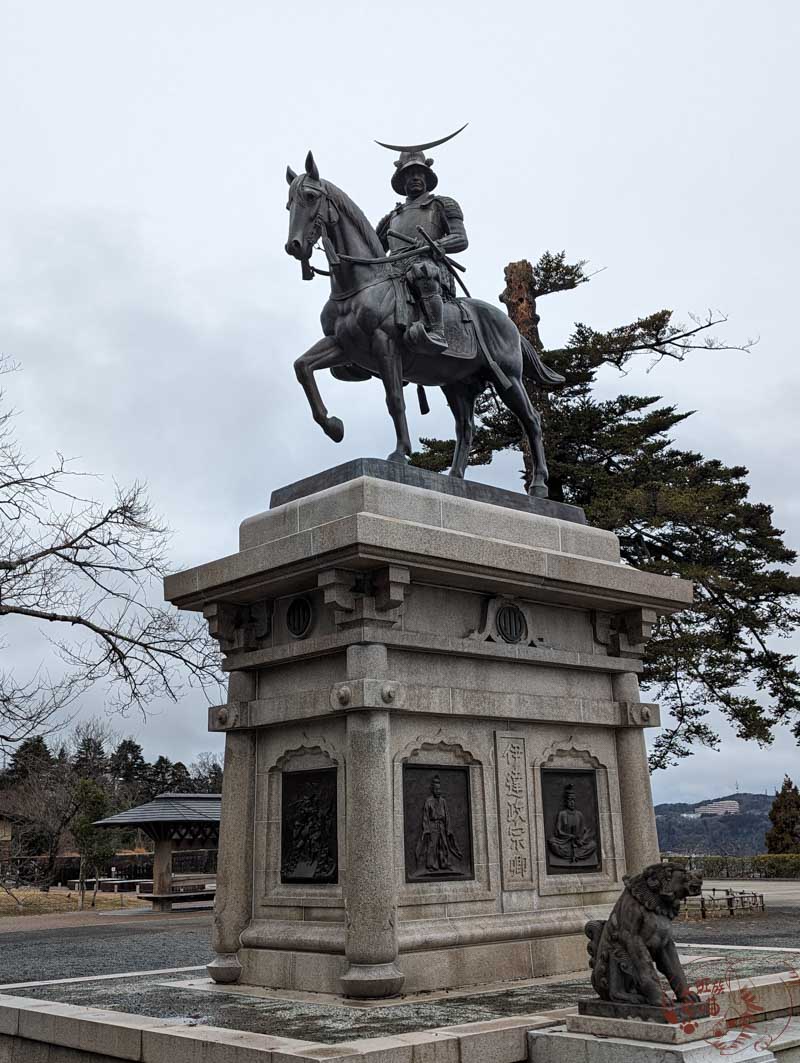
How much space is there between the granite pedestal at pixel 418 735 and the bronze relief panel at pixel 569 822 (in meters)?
0.02

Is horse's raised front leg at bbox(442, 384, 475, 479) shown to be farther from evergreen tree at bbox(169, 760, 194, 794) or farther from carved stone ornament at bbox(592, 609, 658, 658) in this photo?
evergreen tree at bbox(169, 760, 194, 794)

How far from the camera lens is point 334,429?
10.5 meters

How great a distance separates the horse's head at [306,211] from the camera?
959cm

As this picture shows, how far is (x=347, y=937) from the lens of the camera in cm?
816

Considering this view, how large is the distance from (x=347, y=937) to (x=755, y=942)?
32.1 feet

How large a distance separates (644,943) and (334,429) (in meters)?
5.70

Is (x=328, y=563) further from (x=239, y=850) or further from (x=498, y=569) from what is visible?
(x=239, y=850)

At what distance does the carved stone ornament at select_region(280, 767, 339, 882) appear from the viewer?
886 cm

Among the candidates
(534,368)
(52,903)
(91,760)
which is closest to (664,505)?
(534,368)

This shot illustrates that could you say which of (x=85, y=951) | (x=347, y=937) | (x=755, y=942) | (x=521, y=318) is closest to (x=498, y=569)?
(x=347, y=937)

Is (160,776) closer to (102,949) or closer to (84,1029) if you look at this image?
(102,949)

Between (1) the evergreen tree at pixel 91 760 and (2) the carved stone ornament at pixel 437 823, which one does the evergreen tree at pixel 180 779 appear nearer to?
(1) the evergreen tree at pixel 91 760

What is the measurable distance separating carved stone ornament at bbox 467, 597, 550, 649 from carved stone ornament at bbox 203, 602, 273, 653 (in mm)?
1928

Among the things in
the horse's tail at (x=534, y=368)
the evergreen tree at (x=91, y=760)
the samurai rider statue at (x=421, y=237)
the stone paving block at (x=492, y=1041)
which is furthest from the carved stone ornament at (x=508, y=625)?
the evergreen tree at (x=91, y=760)
